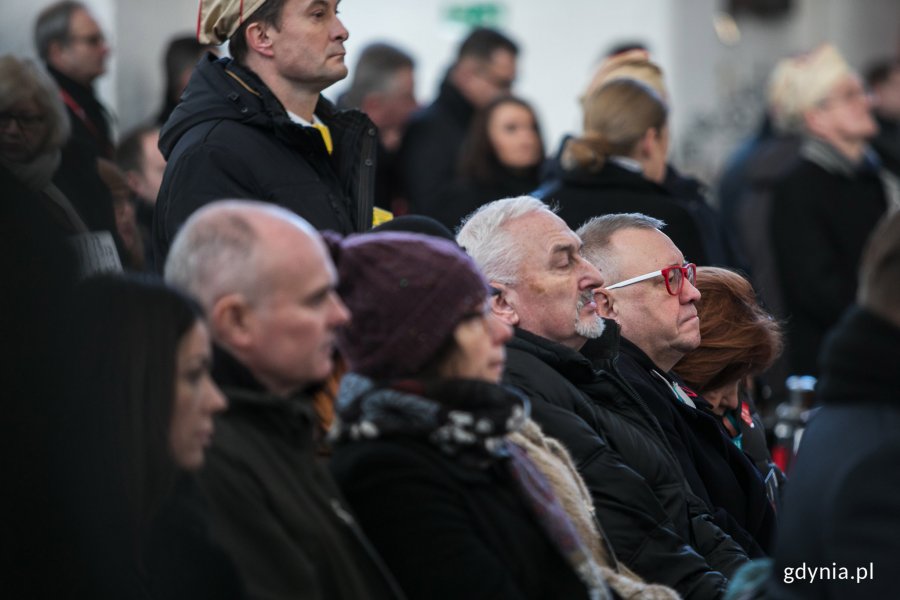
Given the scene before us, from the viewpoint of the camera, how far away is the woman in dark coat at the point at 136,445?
2.46 meters

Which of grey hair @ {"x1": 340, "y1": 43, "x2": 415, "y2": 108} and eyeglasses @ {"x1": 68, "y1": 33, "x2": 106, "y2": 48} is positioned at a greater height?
eyeglasses @ {"x1": 68, "y1": 33, "x2": 106, "y2": 48}

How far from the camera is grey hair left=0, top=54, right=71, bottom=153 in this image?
13.0ft

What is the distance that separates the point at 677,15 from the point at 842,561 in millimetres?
10498

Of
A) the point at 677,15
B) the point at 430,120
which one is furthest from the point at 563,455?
the point at 677,15

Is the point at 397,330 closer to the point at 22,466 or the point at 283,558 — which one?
the point at 283,558

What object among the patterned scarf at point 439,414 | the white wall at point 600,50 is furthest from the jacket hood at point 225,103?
the white wall at point 600,50

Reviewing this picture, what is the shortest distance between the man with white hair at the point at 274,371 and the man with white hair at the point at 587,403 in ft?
3.06

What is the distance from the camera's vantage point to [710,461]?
4.37 metres

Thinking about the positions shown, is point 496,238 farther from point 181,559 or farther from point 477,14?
point 477,14

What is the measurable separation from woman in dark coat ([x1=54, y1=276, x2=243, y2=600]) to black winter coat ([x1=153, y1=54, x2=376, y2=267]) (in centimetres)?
143

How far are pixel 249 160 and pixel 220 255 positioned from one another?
1.42 meters

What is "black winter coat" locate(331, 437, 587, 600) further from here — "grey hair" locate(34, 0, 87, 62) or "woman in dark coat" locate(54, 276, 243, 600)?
"grey hair" locate(34, 0, 87, 62)

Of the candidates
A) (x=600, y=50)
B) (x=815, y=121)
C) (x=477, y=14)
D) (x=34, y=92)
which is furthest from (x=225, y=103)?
(x=600, y=50)

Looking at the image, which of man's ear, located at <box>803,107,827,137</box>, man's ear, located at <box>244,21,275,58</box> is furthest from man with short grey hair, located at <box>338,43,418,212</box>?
man's ear, located at <box>244,21,275,58</box>
